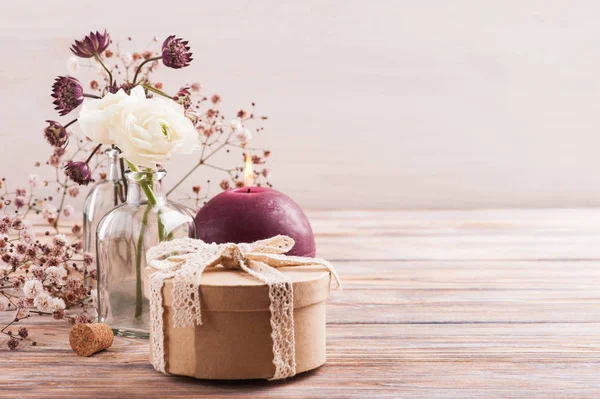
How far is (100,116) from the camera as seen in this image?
3.10 feet

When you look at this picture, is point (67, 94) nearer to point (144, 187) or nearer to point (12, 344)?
point (144, 187)

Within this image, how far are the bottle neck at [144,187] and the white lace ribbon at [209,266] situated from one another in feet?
0.35

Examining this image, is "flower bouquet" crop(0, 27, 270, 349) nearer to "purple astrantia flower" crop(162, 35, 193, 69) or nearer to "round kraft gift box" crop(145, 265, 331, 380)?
"purple astrantia flower" crop(162, 35, 193, 69)

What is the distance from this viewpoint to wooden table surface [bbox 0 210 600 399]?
0.84m

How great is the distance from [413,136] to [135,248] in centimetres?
191

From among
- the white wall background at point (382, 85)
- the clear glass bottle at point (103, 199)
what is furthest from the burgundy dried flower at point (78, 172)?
the white wall background at point (382, 85)

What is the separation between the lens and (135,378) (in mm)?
874

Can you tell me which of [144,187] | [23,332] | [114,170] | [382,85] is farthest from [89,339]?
[382,85]

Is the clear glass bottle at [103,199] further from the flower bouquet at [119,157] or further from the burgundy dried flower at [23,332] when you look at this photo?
the burgundy dried flower at [23,332]

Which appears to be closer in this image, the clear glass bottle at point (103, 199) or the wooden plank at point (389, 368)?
the wooden plank at point (389, 368)

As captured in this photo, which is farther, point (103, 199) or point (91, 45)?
point (103, 199)

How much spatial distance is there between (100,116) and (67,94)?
66 mm

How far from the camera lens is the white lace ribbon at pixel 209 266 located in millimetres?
826

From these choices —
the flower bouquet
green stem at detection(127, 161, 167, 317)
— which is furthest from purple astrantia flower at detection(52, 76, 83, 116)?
green stem at detection(127, 161, 167, 317)
